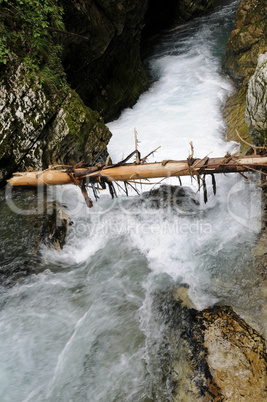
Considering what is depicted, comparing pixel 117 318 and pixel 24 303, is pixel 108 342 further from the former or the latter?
pixel 24 303

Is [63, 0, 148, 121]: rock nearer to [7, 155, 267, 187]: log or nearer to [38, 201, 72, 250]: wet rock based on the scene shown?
[7, 155, 267, 187]: log

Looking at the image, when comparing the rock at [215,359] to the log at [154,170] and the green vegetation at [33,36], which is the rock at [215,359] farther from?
the green vegetation at [33,36]

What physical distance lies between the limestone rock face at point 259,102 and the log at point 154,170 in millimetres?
1288

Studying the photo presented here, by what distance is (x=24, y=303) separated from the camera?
4.62m

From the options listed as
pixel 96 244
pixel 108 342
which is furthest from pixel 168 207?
pixel 108 342

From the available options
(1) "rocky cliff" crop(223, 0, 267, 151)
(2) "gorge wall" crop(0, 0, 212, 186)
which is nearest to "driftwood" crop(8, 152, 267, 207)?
(2) "gorge wall" crop(0, 0, 212, 186)

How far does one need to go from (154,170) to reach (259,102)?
286 cm

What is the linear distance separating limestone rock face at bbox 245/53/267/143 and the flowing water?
135cm

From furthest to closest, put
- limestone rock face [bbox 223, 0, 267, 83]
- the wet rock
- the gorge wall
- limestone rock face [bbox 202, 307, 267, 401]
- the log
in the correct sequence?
limestone rock face [bbox 223, 0, 267, 83]
the gorge wall
the wet rock
the log
limestone rock face [bbox 202, 307, 267, 401]

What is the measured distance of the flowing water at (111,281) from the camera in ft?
12.2

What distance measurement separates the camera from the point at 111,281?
512cm

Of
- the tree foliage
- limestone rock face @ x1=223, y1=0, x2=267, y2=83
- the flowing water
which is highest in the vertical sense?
the tree foliage

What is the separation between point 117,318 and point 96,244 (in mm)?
1939

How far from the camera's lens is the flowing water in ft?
12.2
